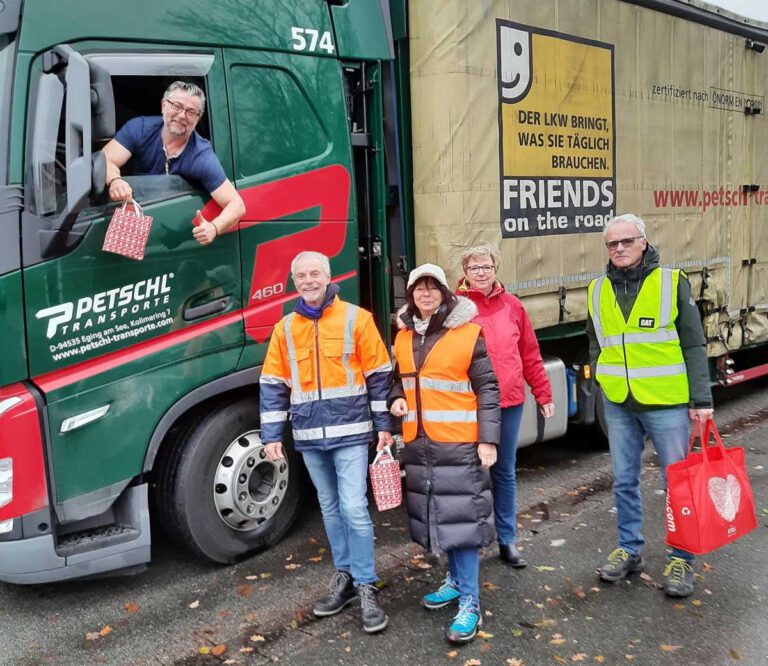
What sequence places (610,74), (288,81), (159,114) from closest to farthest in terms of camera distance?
1. (159,114)
2. (288,81)
3. (610,74)

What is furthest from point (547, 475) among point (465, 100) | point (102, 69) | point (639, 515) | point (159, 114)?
point (102, 69)

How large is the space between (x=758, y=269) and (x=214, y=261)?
5.47m

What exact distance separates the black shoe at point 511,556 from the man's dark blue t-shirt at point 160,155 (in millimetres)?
2396

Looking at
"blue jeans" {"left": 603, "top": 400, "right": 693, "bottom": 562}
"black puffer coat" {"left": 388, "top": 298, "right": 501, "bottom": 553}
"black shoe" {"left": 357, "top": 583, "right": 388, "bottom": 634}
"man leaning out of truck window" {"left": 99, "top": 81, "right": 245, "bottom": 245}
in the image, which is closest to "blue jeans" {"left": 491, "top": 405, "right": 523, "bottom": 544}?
"blue jeans" {"left": 603, "top": 400, "right": 693, "bottom": 562}

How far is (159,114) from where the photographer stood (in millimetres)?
4098

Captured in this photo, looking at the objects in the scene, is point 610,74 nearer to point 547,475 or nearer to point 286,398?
point 547,475

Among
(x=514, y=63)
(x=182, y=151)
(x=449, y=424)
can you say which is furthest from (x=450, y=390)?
(x=514, y=63)

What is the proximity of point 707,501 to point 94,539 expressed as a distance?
2847 millimetres

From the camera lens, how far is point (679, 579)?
13.3ft

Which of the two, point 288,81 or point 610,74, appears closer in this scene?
point 288,81

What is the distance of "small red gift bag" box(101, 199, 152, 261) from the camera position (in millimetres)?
Answer: 3818

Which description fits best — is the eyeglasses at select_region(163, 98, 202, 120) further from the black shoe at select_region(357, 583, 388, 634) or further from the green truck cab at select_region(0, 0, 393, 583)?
the black shoe at select_region(357, 583, 388, 634)

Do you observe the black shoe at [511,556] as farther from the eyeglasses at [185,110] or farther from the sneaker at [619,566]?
the eyeglasses at [185,110]

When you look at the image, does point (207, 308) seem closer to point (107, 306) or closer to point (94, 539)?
point (107, 306)
